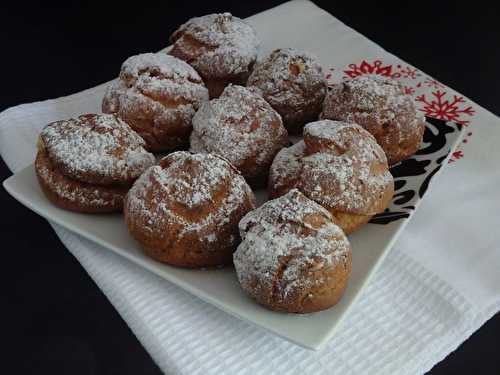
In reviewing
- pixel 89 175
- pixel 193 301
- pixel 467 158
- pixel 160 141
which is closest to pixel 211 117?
pixel 160 141

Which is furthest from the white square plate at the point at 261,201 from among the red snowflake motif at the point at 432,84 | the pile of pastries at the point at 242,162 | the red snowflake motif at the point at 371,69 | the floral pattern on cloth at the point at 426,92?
the red snowflake motif at the point at 371,69

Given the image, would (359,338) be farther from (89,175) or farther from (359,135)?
(89,175)

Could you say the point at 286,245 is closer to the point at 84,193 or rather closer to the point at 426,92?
the point at 84,193

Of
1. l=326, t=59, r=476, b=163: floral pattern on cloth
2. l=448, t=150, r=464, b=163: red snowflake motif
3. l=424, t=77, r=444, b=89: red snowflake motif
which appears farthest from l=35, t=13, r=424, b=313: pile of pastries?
l=424, t=77, r=444, b=89: red snowflake motif

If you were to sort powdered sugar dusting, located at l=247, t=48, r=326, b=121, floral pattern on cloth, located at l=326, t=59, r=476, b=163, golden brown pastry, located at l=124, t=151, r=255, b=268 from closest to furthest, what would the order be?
golden brown pastry, located at l=124, t=151, r=255, b=268 < powdered sugar dusting, located at l=247, t=48, r=326, b=121 < floral pattern on cloth, located at l=326, t=59, r=476, b=163

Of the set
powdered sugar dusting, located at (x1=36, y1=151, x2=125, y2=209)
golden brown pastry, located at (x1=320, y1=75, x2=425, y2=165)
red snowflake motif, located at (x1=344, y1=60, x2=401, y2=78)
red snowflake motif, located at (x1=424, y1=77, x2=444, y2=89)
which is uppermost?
golden brown pastry, located at (x1=320, y1=75, x2=425, y2=165)

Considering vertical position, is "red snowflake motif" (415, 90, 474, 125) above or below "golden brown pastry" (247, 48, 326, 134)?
below

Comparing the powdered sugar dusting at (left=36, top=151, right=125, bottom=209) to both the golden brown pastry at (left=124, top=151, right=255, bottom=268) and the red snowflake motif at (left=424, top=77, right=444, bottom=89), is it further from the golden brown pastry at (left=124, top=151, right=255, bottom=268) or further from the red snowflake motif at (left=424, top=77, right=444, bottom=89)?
the red snowflake motif at (left=424, top=77, right=444, bottom=89)
